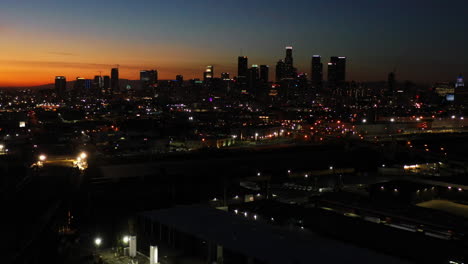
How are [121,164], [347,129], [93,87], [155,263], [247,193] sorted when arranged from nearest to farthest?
[155,263], [247,193], [121,164], [347,129], [93,87]

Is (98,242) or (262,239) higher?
(262,239)

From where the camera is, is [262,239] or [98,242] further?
[98,242]

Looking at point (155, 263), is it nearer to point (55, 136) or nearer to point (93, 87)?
point (55, 136)

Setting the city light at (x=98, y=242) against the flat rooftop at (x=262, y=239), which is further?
the city light at (x=98, y=242)

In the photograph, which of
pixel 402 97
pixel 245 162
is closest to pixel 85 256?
pixel 245 162

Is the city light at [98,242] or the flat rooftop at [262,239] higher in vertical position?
the flat rooftop at [262,239]

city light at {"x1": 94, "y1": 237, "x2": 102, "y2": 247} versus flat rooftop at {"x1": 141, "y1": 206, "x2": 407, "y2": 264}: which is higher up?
flat rooftop at {"x1": 141, "y1": 206, "x2": 407, "y2": 264}

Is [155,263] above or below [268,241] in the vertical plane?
below

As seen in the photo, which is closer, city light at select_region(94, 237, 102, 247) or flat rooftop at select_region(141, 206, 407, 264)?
flat rooftop at select_region(141, 206, 407, 264)
